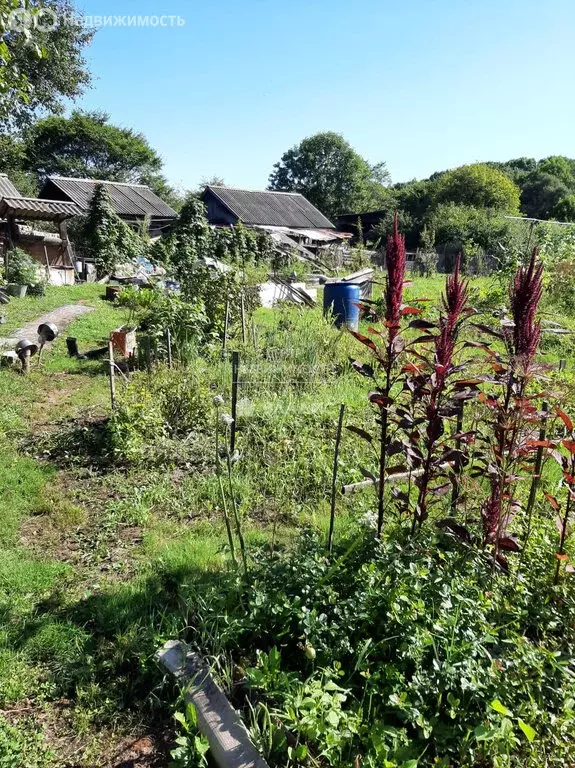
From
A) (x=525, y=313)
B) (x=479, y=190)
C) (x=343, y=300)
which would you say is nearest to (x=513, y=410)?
(x=525, y=313)

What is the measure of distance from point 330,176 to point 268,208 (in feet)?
87.2

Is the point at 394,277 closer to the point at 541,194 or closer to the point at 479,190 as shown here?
the point at 479,190

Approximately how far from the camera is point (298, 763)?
1.96 m

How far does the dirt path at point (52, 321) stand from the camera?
28.5ft

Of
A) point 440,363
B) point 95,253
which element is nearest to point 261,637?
point 440,363

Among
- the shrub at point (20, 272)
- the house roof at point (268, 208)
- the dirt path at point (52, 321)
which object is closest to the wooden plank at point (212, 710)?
the dirt path at point (52, 321)

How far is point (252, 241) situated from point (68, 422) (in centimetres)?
1255

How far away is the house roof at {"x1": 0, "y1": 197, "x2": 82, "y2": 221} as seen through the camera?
16281 millimetres

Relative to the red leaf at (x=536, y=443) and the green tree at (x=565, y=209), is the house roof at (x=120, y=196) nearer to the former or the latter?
the red leaf at (x=536, y=443)

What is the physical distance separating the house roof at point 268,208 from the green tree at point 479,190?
1153 centimetres

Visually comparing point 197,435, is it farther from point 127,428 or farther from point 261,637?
point 261,637

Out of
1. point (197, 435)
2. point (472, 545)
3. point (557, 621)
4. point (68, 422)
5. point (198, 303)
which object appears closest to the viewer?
point (557, 621)

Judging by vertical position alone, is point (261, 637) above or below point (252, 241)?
below

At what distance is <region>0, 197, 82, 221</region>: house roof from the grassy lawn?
11422mm
